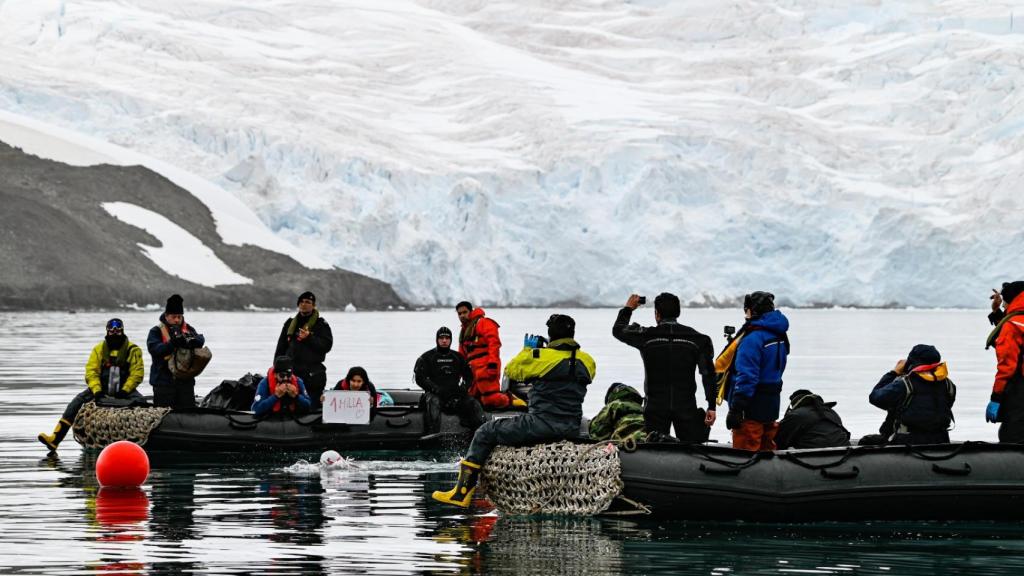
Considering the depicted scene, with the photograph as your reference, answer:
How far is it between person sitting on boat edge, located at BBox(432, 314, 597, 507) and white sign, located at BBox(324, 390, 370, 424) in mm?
4602

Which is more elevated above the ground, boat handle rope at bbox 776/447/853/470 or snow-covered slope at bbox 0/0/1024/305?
snow-covered slope at bbox 0/0/1024/305

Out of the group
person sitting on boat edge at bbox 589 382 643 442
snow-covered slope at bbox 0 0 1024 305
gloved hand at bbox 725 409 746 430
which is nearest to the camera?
gloved hand at bbox 725 409 746 430

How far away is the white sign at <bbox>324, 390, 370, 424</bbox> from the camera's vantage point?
1730 cm

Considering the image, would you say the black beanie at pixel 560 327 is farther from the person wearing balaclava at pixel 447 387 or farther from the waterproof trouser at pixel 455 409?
the waterproof trouser at pixel 455 409

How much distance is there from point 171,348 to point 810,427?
7442 mm

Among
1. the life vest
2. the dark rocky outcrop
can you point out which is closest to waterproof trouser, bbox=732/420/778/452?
the life vest

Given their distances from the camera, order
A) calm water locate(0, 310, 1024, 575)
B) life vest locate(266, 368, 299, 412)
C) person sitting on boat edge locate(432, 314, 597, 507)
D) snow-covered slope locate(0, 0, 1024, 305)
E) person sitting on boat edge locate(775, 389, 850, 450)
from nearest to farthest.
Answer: calm water locate(0, 310, 1024, 575)
person sitting on boat edge locate(432, 314, 597, 507)
person sitting on boat edge locate(775, 389, 850, 450)
life vest locate(266, 368, 299, 412)
snow-covered slope locate(0, 0, 1024, 305)

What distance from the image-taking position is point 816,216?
8250cm

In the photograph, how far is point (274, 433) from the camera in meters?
17.5

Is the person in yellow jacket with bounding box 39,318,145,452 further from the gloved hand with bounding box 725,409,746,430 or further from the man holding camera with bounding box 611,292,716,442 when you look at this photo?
the gloved hand with bounding box 725,409,746,430

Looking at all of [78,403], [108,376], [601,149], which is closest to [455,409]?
[108,376]

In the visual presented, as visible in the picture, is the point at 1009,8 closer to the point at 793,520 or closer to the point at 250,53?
the point at 250,53

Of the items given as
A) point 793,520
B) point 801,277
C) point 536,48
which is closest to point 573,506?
point 793,520

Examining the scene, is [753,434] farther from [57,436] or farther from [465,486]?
[57,436]
